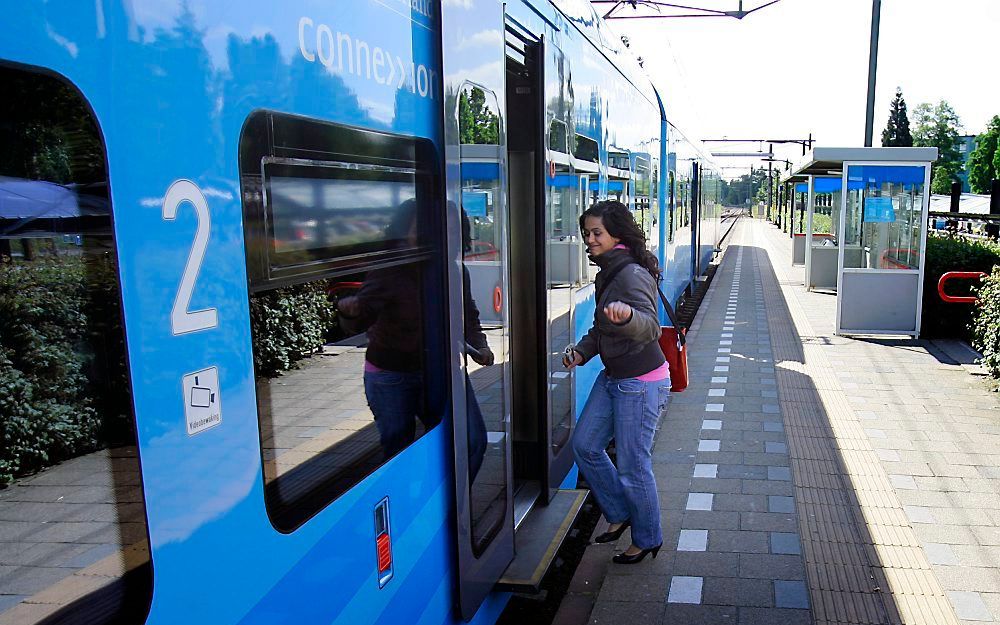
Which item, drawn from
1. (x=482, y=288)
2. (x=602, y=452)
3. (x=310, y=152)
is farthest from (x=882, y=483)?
(x=310, y=152)

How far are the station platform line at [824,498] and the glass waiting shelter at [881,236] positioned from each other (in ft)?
3.44

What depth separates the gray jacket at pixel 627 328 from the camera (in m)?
4.11

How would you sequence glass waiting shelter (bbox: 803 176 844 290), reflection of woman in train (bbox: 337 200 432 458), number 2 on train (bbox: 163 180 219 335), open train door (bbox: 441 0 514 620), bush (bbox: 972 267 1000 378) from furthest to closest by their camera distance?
glass waiting shelter (bbox: 803 176 844 290) → bush (bbox: 972 267 1000 378) → open train door (bbox: 441 0 514 620) → reflection of woman in train (bbox: 337 200 432 458) → number 2 on train (bbox: 163 180 219 335)

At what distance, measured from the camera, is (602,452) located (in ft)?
14.8

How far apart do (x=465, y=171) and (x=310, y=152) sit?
1.14 m

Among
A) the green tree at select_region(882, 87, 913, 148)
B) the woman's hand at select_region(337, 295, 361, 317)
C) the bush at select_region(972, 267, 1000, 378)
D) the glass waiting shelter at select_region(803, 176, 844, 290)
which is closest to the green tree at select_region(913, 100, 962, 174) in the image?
the green tree at select_region(882, 87, 913, 148)

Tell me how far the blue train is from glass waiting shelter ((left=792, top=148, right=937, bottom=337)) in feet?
29.0

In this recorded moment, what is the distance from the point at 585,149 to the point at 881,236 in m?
7.69

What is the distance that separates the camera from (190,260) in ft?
5.03

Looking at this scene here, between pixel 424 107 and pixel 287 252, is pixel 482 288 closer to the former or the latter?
pixel 424 107

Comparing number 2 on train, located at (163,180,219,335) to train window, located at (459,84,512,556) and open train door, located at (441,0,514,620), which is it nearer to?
open train door, located at (441,0,514,620)

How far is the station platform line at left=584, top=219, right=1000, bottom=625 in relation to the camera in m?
4.27

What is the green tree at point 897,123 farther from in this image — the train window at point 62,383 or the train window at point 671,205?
the train window at point 62,383

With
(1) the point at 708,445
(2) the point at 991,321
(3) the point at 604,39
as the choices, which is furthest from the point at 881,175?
(3) the point at 604,39
